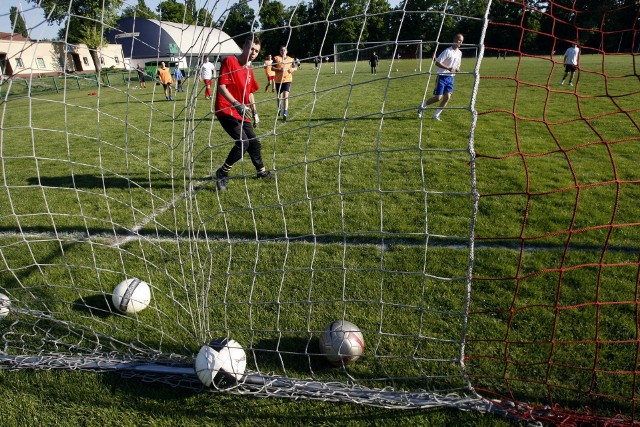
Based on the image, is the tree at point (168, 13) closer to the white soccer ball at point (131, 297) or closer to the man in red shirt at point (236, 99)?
the man in red shirt at point (236, 99)

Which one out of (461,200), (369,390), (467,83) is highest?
(467,83)

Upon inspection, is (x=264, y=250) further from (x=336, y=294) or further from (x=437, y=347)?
(x=437, y=347)

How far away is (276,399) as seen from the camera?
2.16m

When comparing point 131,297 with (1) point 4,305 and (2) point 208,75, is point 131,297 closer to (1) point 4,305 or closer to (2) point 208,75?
(1) point 4,305

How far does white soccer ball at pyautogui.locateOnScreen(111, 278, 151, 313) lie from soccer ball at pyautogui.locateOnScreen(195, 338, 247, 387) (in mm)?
819

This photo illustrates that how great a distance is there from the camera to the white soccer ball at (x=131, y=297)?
2.75m

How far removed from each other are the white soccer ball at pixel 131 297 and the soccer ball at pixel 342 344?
1.28m

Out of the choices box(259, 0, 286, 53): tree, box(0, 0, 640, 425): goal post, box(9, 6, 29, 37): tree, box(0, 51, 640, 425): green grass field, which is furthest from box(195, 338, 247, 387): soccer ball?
box(9, 6, 29, 37): tree

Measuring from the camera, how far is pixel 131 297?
2.75 meters

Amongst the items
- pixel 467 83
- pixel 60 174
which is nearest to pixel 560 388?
pixel 60 174

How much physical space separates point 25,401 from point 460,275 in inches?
110

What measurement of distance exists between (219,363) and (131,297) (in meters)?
0.97

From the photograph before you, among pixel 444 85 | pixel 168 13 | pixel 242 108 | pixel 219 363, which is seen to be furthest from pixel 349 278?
pixel 444 85

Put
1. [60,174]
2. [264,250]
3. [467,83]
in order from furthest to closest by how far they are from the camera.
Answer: [467,83], [60,174], [264,250]
